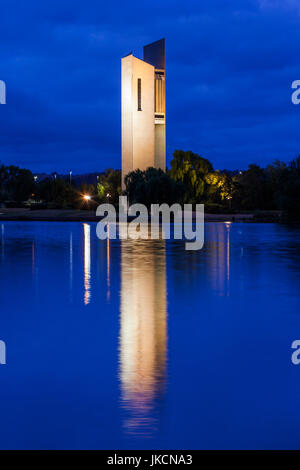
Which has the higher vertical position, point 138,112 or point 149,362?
point 138,112

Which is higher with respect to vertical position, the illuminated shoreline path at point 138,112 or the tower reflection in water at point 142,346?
the illuminated shoreline path at point 138,112

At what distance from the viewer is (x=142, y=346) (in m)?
6.33

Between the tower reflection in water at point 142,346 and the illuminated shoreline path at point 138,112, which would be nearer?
the tower reflection in water at point 142,346

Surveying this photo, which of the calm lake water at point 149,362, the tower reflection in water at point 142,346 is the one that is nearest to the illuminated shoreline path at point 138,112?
the tower reflection in water at point 142,346

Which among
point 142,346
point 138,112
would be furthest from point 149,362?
point 138,112

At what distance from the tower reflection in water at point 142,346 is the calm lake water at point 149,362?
15 millimetres

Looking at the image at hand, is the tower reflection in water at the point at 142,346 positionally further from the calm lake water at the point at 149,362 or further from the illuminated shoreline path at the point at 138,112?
the illuminated shoreline path at the point at 138,112

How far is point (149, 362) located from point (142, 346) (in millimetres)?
688

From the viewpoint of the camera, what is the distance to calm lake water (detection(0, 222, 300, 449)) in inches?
155

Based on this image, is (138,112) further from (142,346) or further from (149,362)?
(149,362)

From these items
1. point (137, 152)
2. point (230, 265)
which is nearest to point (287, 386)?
point (230, 265)

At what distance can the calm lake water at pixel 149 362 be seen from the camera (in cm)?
393

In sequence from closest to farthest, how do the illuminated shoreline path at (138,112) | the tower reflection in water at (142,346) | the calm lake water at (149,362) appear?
the calm lake water at (149,362) → the tower reflection in water at (142,346) → the illuminated shoreline path at (138,112)
